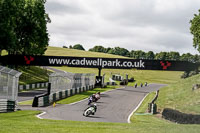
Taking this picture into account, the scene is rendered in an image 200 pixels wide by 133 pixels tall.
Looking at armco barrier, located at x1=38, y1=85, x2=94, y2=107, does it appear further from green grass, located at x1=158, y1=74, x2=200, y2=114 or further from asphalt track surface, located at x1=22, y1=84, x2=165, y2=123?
green grass, located at x1=158, y1=74, x2=200, y2=114

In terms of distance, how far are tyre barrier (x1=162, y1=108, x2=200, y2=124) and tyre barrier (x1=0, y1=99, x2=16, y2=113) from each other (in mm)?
10584

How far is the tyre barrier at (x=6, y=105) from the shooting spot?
19.6m

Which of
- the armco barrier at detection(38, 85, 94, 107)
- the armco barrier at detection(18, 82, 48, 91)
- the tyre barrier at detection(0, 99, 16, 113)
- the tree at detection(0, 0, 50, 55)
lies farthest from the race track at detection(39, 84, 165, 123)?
the tree at detection(0, 0, 50, 55)

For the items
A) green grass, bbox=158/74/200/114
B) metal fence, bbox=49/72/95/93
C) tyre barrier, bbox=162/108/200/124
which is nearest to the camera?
tyre barrier, bbox=162/108/200/124

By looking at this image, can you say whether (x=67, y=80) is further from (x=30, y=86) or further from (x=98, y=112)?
(x=30, y=86)

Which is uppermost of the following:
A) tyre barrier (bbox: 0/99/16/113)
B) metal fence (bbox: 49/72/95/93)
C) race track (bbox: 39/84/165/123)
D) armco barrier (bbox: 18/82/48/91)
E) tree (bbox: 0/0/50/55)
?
tree (bbox: 0/0/50/55)

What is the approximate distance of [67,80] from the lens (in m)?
35.9

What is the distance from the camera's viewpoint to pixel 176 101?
3556 cm

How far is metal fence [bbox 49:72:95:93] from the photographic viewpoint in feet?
101

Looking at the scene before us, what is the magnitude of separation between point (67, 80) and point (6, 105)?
16.0m

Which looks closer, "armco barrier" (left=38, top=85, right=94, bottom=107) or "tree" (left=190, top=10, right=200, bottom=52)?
"armco barrier" (left=38, top=85, right=94, bottom=107)

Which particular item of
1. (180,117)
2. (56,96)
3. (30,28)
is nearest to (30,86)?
(30,28)

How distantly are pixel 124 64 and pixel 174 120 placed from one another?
19701mm

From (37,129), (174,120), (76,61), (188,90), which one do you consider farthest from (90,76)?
(37,129)
